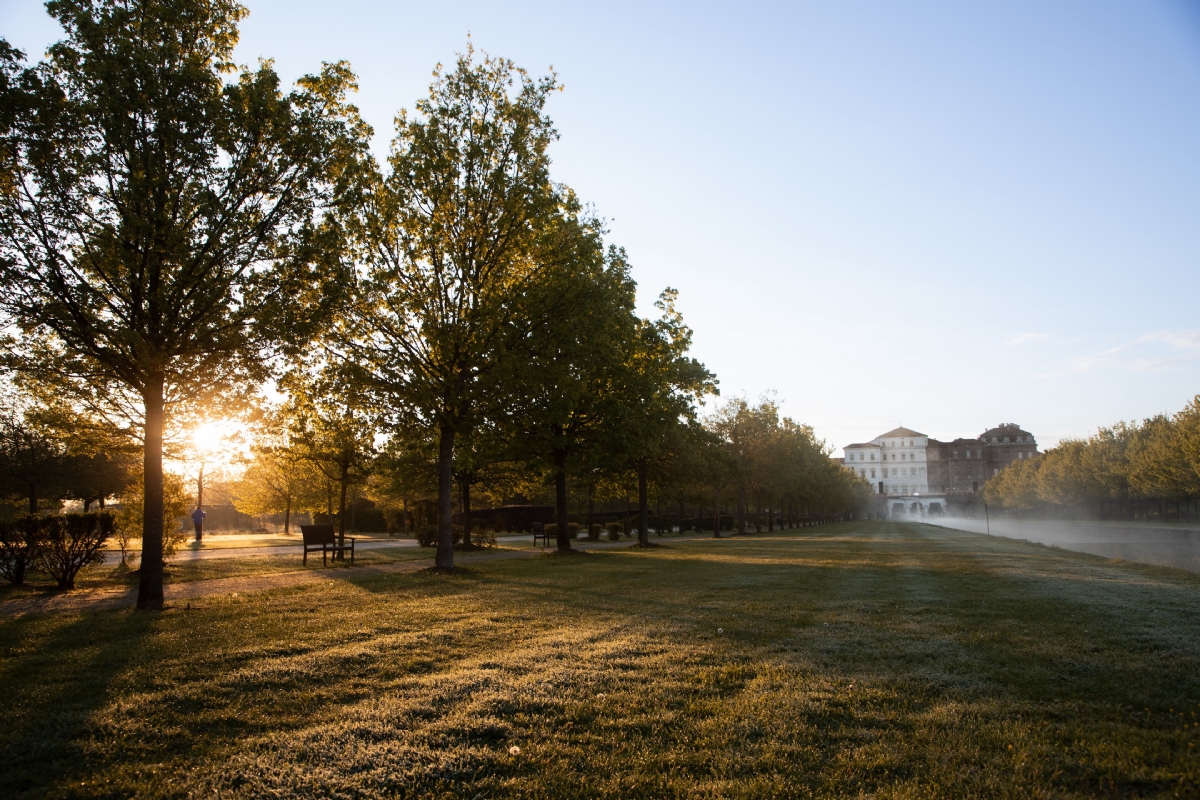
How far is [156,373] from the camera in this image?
10953mm

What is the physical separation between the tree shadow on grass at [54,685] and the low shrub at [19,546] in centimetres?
376

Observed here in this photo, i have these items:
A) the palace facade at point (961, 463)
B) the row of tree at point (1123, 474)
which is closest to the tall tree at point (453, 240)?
the row of tree at point (1123, 474)

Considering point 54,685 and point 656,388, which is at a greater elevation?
point 656,388

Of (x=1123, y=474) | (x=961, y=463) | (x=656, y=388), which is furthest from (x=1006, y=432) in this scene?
(x=656, y=388)

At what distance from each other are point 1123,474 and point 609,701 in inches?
3125

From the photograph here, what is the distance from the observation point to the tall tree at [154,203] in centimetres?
1008

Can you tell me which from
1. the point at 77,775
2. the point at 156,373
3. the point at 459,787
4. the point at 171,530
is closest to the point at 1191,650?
the point at 459,787

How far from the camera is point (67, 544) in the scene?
43.0 feet

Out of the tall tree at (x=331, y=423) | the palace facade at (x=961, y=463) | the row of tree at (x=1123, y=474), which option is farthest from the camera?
the palace facade at (x=961, y=463)

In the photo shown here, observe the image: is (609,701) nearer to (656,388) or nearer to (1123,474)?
(656,388)

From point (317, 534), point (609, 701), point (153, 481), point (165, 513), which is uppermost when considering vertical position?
point (153, 481)

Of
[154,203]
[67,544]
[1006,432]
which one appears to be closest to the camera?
[154,203]

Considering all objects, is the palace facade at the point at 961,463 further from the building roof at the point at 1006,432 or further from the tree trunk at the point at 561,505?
the tree trunk at the point at 561,505

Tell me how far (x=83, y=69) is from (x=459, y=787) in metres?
11.5
